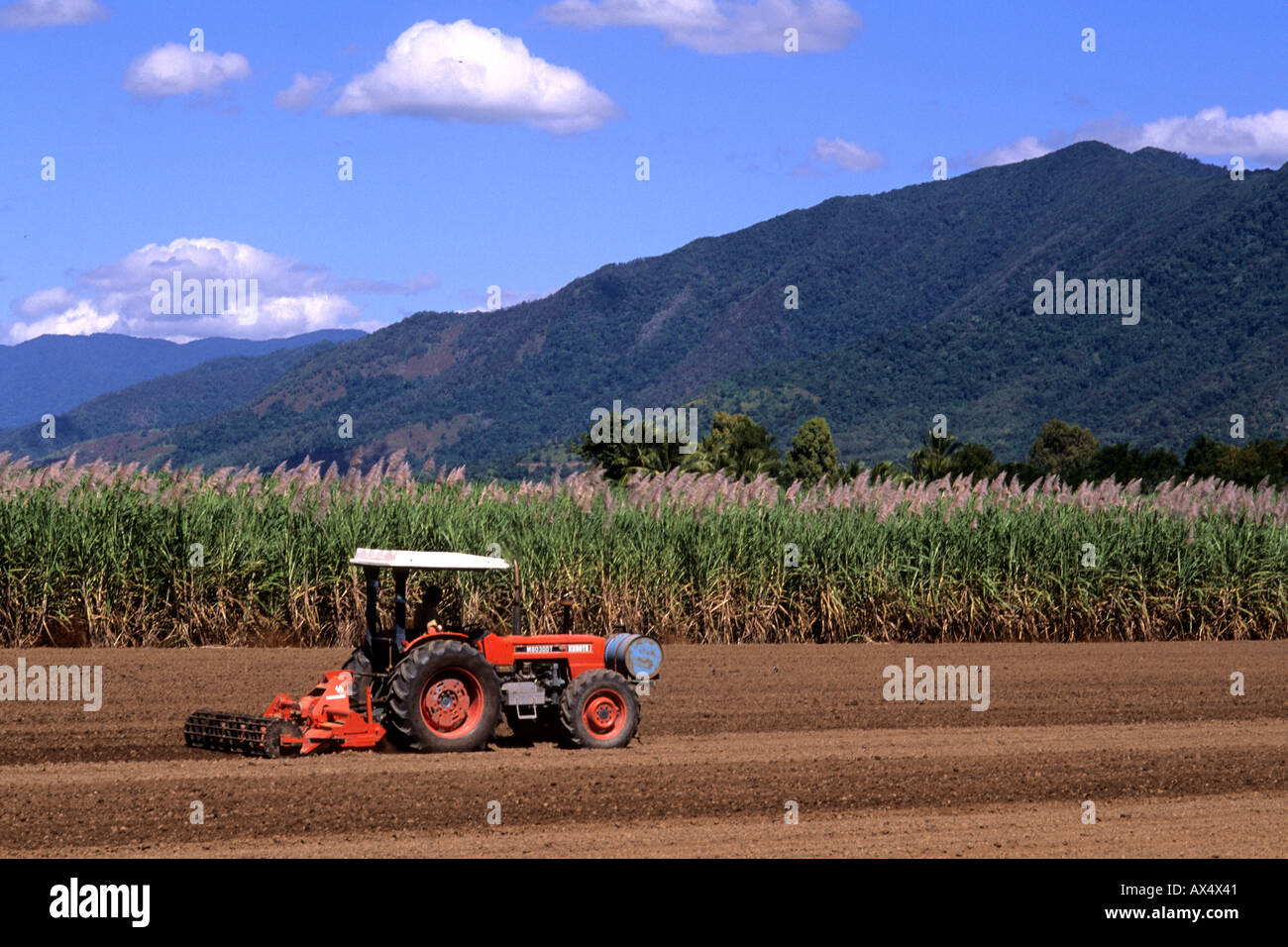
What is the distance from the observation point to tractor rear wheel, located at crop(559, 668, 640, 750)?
10.3m

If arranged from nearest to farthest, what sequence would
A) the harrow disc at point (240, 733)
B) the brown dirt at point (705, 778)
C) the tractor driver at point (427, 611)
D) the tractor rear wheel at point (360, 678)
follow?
1. the brown dirt at point (705, 778)
2. the harrow disc at point (240, 733)
3. the tractor rear wheel at point (360, 678)
4. the tractor driver at point (427, 611)

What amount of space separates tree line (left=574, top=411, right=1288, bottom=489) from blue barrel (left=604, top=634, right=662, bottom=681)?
67.5ft

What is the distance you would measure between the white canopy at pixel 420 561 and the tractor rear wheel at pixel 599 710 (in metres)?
1.07

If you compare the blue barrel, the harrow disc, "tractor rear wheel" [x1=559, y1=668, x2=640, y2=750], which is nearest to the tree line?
the blue barrel

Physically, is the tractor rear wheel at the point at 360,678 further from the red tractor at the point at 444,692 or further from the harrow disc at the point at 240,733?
the harrow disc at the point at 240,733

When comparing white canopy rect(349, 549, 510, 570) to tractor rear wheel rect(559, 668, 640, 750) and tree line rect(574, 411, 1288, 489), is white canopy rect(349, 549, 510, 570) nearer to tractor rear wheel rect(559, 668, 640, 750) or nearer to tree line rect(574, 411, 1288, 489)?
tractor rear wheel rect(559, 668, 640, 750)

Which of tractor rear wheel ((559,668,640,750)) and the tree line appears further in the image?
the tree line

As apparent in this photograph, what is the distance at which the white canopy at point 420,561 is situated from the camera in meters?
9.85

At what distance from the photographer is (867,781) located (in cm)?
931

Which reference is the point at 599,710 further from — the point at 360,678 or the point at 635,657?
the point at 360,678

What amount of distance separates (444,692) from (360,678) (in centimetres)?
61

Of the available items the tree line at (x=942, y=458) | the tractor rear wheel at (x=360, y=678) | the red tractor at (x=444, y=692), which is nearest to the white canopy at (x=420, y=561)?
the red tractor at (x=444, y=692)
